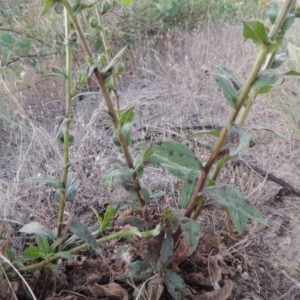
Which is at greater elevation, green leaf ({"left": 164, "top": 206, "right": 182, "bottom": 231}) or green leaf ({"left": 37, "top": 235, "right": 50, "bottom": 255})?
green leaf ({"left": 164, "top": 206, "right": 182, "bottom": 231})

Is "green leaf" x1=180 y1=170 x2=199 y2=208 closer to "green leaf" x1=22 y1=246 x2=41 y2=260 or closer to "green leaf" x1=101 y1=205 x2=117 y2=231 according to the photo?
"green leaf" x1=101 y1=205 x2=117 y2=231

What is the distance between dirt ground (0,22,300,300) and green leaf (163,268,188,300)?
0.06 meters

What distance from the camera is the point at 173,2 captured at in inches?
124

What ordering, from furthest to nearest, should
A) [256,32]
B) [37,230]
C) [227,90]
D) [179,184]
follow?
[179,184]
[37,230]
[227,90]
[256,32]

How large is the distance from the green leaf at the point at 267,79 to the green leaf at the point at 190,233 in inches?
12.7

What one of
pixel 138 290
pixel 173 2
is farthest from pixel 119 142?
pixel 173 2

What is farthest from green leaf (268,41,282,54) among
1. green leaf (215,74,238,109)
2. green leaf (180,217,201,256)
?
green leaf (180,217,201,256)

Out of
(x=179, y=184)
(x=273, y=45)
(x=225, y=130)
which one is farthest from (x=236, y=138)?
(x=179, y=184)

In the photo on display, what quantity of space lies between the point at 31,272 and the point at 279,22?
2.74 ft

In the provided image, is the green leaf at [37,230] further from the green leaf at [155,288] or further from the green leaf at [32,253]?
the green leaf at [155,288]

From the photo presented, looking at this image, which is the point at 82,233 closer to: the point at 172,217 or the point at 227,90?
the point at 172,217

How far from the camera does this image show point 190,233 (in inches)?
35.4

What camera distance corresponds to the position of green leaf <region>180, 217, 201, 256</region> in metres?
0.88

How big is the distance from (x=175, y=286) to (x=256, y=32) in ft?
2.01
